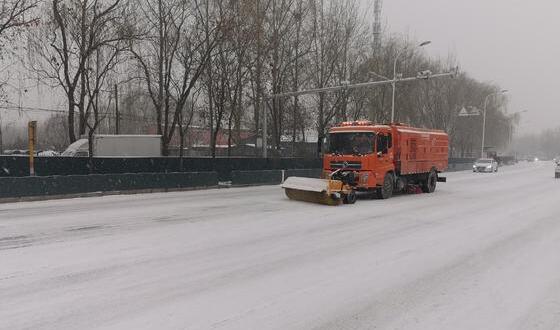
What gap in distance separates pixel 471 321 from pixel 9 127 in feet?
99.0

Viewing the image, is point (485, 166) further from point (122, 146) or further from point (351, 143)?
point (122, 146)

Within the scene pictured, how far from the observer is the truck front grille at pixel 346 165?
738 inches

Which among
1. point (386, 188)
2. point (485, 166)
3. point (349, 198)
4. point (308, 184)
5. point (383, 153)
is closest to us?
point (308, 184)

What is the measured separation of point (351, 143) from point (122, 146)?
15.3 meters

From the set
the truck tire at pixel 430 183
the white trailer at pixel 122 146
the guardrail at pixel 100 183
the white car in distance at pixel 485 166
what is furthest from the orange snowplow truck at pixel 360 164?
the white car in distance at pixel 485 166

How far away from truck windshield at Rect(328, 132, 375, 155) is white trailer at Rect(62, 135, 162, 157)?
13190 mm

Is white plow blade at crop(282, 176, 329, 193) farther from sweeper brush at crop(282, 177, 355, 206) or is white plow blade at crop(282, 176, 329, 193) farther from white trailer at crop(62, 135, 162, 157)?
white trailer at crop(62, 135, 162, 157)

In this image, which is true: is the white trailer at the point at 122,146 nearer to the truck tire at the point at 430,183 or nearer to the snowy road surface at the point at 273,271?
the snowy road surface at the point at 273,271

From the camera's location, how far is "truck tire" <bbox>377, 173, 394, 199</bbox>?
19.5m

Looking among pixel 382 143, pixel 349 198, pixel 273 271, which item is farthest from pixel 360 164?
pixel 273 271

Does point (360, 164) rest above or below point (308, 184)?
above

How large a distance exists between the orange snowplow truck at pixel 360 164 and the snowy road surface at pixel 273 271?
10.8ft

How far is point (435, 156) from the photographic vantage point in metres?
24.3

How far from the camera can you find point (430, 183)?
78.3 feet
